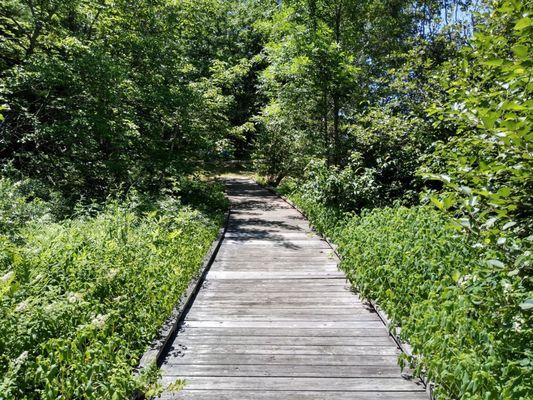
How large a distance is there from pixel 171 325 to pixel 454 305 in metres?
3.22

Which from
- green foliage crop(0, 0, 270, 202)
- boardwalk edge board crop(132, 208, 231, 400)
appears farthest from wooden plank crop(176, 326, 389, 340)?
green foliage crop(0, 0, 270, 202)

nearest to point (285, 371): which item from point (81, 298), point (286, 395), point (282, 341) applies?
point (286, 395)

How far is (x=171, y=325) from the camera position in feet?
16.4

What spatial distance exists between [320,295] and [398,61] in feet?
40.9

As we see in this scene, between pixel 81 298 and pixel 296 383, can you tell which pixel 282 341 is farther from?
pixel 81 298

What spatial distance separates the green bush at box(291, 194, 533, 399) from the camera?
2980mm

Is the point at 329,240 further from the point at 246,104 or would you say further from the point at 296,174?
the point at 246,104

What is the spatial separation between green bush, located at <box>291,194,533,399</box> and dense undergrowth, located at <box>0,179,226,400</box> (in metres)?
2.65

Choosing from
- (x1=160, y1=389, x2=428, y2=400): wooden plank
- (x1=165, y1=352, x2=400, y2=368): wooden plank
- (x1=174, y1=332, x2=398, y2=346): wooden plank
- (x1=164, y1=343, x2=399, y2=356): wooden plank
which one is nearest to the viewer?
(x1=160, y1=389, x2=428, y2=400): wooden plank

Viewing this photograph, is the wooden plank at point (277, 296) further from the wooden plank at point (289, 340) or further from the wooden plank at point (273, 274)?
the wooden plank at point (289, 340)

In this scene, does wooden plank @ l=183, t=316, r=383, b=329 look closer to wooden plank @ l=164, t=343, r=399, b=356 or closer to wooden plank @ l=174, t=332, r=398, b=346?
wooden plank @ l=174, t=332, r=398, b=346

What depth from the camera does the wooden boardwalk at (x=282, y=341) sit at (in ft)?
12.7

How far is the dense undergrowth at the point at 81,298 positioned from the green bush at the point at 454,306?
265cm

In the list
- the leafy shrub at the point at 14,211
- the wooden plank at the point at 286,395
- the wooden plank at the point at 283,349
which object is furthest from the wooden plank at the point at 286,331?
the leafy shrub at the point at 14,211
